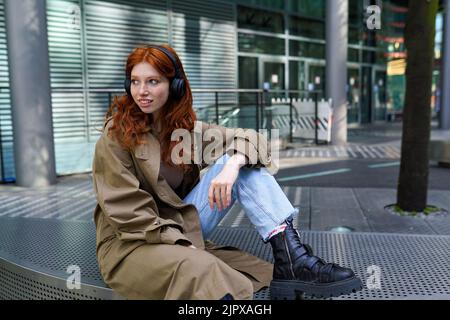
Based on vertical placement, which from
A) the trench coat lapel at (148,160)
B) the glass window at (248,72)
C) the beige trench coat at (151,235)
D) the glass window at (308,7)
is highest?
the glass window at (308,7)

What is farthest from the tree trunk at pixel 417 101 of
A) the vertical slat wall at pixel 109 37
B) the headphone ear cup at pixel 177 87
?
the vertical slat wall at pixel 109 37

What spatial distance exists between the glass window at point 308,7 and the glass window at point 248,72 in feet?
8.81

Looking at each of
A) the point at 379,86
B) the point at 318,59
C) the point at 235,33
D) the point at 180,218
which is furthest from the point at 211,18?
the point at 379,86

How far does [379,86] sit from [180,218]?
19.6 meters

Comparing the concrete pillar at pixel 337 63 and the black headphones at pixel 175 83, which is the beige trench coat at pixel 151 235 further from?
the concrete pillar at pixel 337 63

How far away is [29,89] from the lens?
20.8 ft

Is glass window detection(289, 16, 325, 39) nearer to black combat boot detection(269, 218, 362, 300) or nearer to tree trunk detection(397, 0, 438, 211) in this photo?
tree trunk detection(397, 0, 438, 211)

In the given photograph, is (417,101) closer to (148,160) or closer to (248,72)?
(148,160)

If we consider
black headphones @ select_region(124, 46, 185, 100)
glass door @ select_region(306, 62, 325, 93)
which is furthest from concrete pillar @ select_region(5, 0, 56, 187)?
glass door @ select_region(306, 62, 325, 93)

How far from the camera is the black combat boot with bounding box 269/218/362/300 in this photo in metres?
2.23

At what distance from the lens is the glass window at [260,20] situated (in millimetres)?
12438

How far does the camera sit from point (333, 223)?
4.65 meters

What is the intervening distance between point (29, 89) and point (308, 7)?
11.2m

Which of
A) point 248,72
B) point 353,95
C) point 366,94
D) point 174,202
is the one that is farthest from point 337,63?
point 174,202
